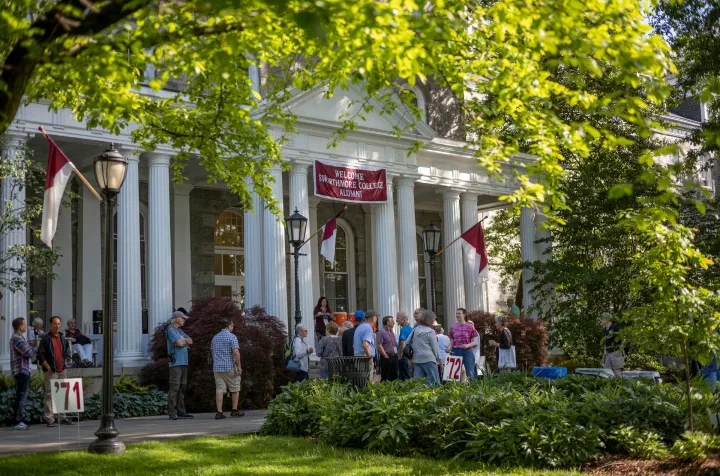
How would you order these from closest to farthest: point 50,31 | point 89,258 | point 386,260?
point 50,31
point 89,258
point 386,260

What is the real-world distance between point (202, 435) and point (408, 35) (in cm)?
789

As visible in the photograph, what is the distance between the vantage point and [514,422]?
931cm

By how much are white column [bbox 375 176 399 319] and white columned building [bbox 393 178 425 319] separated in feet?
1.86

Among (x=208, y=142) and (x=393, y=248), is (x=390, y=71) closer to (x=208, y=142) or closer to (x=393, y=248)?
(x=208, y=142)

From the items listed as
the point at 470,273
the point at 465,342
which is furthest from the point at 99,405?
the point at 470,273

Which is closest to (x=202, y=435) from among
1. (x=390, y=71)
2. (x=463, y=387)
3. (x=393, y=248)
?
(x=463, y=387)

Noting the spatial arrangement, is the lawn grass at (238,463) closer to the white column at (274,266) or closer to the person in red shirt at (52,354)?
the person in red shirt at (52,354)

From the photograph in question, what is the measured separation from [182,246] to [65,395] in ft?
52.2

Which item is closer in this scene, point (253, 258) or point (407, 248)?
Answer: point (253, 258)

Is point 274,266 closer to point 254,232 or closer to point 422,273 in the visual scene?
point 254,232

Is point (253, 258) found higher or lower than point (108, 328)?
higher

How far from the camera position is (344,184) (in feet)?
78.6

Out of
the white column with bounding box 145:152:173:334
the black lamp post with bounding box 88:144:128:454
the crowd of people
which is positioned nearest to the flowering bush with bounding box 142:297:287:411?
the white column with bounding box 145:152:173:334

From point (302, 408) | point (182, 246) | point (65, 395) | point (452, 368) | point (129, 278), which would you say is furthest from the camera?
point (182, 246)
